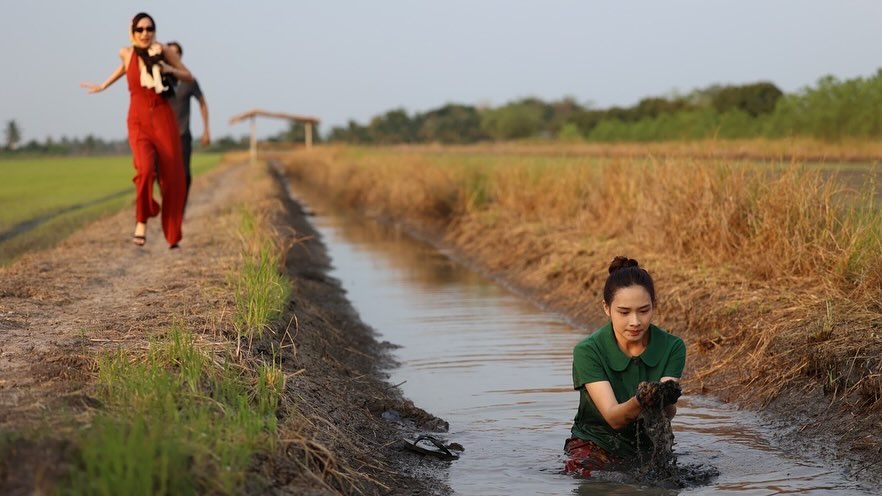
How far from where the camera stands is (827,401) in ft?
22.5

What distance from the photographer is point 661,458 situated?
5848 millimetres

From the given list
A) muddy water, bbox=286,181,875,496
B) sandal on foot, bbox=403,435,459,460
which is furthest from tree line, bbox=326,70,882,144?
sandal on foot, bbox=403,435,459,460

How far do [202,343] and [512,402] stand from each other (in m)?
2.51

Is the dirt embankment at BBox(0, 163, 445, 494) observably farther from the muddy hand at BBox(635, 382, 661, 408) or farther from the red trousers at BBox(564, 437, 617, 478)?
the muddy hand at BBox(635, 382, 661, 408)

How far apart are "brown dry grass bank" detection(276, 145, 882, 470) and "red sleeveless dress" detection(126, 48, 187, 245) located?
412 cm

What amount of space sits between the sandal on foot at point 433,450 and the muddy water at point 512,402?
83 millimetres

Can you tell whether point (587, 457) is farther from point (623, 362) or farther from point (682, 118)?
point (682, 118)

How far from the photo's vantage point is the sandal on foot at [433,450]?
20.8ft

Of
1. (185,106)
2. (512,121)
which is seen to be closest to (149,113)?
(185,106)

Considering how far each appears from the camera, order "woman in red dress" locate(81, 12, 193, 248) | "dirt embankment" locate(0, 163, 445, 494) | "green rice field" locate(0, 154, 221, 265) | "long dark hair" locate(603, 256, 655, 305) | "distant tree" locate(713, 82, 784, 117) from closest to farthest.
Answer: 1. "dirt embankment" locate(0, 163, 445, 494)
2. "long dark hair" locate(603, 256, 655, 305)
3. "woman in red dress" locate(81, 12, 193, 248)
4. "green rice field" locate(0, 154, 221, 265)
5. "distant tree" locate(713, 82, 784, 117)

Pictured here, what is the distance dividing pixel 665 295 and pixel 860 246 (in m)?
2.12

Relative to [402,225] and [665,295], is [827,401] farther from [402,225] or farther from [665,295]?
[402,225]

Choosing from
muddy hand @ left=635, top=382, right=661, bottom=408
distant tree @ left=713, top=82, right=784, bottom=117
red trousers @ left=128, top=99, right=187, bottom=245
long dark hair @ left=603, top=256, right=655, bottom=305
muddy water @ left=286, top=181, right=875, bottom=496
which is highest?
distant tree @ left=713, top=82, right=784, bottom=117

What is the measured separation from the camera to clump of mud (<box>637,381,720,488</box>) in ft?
18.3
